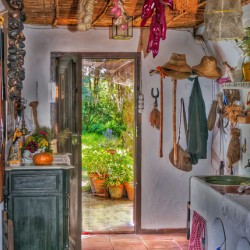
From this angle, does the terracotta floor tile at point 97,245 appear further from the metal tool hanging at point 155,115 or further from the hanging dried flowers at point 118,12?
the hanging dried flowers at point 118,12

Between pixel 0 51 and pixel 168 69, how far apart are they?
3258 mm

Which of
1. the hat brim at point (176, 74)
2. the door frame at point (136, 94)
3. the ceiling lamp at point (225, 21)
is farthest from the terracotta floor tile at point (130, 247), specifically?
the ceiling lamp at point (225, 21)

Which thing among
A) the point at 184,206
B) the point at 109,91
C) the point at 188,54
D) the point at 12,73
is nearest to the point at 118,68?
the point at 109,91

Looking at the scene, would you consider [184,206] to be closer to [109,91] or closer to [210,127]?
[210,127]

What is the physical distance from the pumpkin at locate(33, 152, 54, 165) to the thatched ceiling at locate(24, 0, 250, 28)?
148 cm

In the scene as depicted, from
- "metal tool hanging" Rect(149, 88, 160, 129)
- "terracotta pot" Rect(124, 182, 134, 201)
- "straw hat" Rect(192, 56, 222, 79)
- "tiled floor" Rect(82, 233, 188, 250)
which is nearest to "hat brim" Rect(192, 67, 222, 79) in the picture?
"straw hat" Rect(192, 56, 222, 79)

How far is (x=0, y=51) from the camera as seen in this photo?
4191 millimetres

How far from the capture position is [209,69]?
700 cm

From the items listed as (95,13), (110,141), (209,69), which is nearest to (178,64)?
(209,69)

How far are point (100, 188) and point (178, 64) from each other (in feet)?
12.2

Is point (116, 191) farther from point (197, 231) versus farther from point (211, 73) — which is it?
point (197, 231)

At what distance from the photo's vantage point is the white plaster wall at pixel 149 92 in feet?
24.2

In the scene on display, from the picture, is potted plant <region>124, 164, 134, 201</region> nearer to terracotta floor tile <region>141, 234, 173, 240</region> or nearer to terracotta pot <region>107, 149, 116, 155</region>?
terracotta pot <region>107, 149, 116, 155</region>

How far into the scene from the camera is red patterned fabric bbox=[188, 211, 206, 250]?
5.20m
